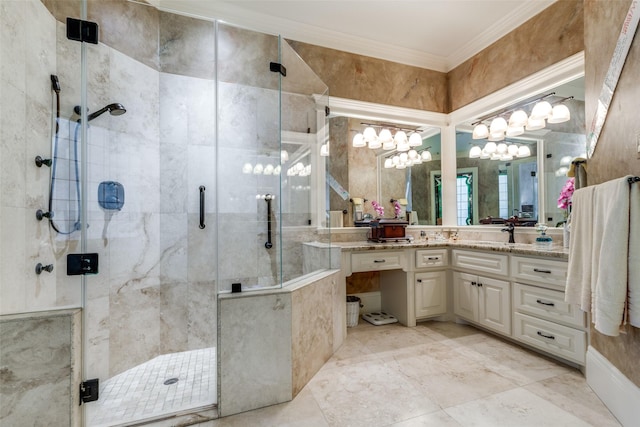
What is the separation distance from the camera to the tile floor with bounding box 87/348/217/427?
1579 millimetres

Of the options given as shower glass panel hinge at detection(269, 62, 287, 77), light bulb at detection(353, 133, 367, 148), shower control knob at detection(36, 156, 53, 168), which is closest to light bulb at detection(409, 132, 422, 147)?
light bulb at detection(353, 133, 367, 148)

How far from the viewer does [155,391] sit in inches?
71.4

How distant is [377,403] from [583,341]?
4.89ft

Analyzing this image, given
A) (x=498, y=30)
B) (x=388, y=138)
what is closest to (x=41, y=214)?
(x=388, y=138)

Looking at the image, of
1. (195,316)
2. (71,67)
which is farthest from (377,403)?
(71,67)

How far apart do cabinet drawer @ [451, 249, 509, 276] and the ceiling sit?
2275mm

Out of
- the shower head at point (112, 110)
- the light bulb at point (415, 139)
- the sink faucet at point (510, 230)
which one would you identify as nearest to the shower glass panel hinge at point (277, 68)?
the shower head at point (112, 110)

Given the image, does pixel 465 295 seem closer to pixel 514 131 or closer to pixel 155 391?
pixel 514 131

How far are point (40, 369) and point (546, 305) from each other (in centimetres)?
313

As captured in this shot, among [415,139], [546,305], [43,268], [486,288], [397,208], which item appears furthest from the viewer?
[415,139]

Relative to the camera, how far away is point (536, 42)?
2.63 metres

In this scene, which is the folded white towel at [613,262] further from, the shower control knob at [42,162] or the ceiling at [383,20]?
the shower control knob at [42,162]

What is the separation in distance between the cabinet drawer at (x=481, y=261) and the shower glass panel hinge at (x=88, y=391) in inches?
116

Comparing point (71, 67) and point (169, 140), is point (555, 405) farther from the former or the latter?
point (71, 67)
